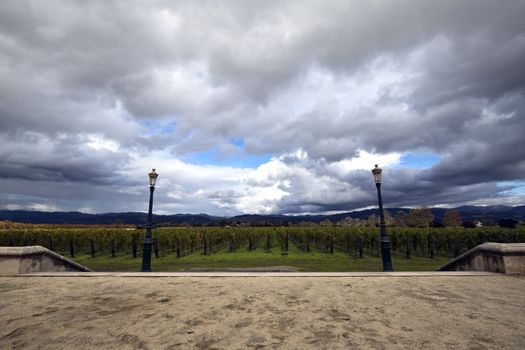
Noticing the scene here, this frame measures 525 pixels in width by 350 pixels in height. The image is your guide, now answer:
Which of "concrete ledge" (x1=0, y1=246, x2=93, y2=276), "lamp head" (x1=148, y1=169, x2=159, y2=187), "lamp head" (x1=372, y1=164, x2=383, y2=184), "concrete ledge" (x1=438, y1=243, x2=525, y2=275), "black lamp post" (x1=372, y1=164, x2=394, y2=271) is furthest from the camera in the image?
"lamp head" (x1=148, y1=169, x2=159, y2=187)

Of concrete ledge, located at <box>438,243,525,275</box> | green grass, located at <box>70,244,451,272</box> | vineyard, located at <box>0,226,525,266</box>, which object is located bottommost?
green grass, located at <box>70,244,451,272</box>

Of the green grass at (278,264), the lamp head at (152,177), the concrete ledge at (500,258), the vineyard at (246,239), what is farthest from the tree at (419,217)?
the lamp head at (152,177)

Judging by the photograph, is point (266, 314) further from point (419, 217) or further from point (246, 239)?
point (419, 217)

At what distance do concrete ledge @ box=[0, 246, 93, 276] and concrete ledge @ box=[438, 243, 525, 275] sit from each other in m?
14.6

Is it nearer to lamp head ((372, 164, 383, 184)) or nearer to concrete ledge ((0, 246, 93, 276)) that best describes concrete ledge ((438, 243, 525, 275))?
lamp head ((372, 164, 383, 184))

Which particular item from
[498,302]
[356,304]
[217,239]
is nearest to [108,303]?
[356,304]

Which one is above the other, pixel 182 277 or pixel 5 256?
pixel 5 256

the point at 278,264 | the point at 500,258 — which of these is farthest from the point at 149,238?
the point at 500,258

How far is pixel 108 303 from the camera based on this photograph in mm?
5977

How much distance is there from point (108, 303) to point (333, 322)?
4570 mm

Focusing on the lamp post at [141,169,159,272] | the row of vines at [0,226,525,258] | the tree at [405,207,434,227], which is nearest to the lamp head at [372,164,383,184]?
the lamp post at [141,169,159,272]

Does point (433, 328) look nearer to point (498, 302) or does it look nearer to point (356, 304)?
point (356, 304)

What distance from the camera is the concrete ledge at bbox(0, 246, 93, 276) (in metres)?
9.00

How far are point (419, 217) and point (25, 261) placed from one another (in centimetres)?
11746
